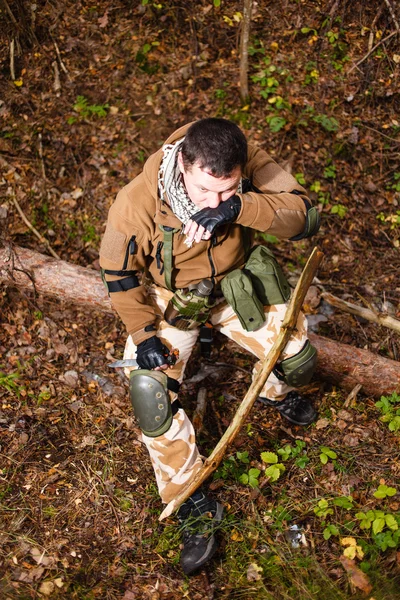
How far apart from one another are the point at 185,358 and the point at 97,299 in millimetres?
1128

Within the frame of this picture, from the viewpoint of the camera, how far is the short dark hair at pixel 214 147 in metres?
3.14

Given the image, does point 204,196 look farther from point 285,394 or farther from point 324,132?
point 324,132

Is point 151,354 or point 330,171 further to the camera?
point 330,171

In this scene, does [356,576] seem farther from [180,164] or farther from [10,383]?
[10,383]

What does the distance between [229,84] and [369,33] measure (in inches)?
73.4

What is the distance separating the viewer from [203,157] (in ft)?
10.3

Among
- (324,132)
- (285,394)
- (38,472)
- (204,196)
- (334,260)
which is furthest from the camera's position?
(324,132)

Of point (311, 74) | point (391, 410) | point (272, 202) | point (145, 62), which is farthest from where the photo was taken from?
point (145, 62)

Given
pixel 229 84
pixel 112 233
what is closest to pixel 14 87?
pixel 229 84

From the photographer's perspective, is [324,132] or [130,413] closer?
[130,413]

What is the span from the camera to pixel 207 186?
327 cm

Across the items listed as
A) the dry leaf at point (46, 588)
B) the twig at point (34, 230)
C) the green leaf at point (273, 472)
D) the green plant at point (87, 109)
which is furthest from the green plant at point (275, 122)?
the dry leaf at point (46, 588)

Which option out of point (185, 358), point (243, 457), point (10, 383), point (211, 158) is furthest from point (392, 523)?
point (10, 383)

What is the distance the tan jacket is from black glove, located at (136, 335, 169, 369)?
0.06 meters
